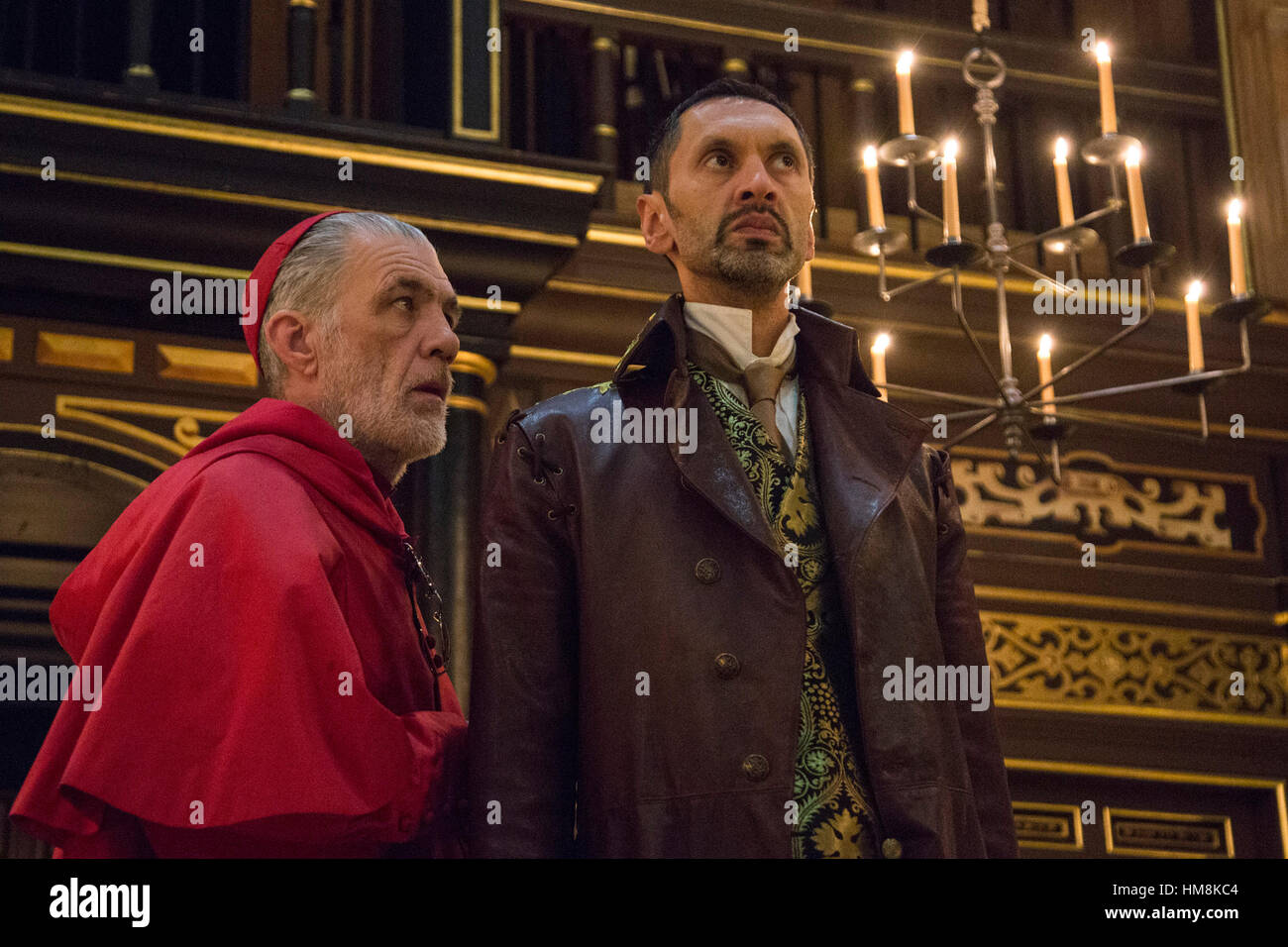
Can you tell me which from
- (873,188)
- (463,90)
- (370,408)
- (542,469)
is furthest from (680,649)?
(463,90)

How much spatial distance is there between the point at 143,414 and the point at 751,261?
298 cm

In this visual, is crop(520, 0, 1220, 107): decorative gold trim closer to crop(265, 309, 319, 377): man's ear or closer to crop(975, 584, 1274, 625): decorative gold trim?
crop(975, 584, 1274, 625): decorative gold trim

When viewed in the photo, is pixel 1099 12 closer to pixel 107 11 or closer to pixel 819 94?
pixel 819 94

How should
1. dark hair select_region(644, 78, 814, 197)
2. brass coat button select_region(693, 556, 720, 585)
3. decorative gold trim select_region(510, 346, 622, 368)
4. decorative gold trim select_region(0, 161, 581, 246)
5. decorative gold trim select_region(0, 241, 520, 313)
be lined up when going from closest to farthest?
brass coat button select_region(693, 556, 720, 585) < dark hair select_region(644, 78, 814, 197) < decorative gold trim select_region(0, 161, 581, 246) < decorative gold trim select_region(0, 241, 520, 313) < decorative gold trim select_region(510, 346, 622, 368)

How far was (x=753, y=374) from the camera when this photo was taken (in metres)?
2.01

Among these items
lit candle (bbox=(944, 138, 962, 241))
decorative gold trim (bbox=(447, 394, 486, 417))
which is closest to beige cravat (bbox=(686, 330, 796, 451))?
lit candle (bbox=(944, 138, 962, 241))

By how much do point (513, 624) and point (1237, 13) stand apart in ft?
17.3

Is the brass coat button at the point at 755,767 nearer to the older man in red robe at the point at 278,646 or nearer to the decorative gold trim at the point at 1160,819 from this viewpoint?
the older man in red robe at the point at 278,646

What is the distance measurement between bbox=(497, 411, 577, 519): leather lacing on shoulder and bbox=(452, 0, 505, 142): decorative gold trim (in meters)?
2.70

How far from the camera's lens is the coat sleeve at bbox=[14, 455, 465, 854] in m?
1.66

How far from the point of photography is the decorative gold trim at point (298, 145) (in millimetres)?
4062

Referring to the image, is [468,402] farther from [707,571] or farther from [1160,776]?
[707,571]

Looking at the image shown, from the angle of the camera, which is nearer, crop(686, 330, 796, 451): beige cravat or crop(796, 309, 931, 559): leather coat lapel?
crop(796, 309, 931, 559): leather coat lapel
